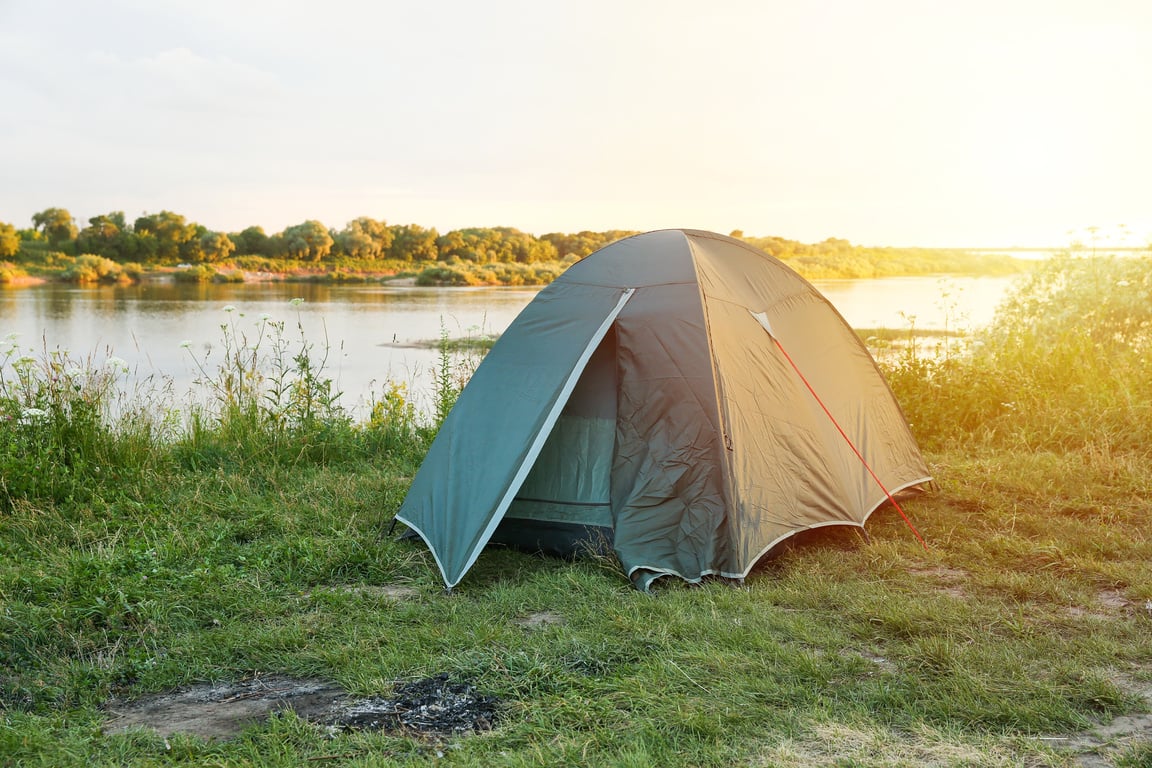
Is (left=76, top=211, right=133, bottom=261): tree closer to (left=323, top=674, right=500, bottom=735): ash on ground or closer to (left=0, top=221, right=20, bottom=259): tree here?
(left=0, top=221, right=20, bottom=259): tree

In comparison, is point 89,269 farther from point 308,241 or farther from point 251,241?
point 308,241

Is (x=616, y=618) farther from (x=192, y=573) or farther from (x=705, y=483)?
(x=192, y=573)

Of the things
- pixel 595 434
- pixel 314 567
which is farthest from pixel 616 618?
pixel 314 567

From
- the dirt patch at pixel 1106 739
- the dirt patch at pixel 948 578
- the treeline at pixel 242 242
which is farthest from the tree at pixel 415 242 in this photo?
the dirt patch at pixel 1106 739

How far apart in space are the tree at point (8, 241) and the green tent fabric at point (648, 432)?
1826 cm

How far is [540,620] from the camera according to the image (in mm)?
3580

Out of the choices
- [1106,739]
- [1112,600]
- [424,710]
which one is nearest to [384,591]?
[424,710]

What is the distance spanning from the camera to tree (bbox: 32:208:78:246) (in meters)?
19.2

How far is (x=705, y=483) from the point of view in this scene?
4066 millimetres

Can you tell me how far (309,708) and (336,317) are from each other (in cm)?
1283

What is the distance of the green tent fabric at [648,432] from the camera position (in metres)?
4.04

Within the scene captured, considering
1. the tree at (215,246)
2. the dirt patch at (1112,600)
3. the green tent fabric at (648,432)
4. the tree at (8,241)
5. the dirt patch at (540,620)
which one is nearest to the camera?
the dirt patch at (540,620)

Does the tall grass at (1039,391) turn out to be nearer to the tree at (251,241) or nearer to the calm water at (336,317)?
the calm water at (336,317)

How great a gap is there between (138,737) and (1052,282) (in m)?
11.0
